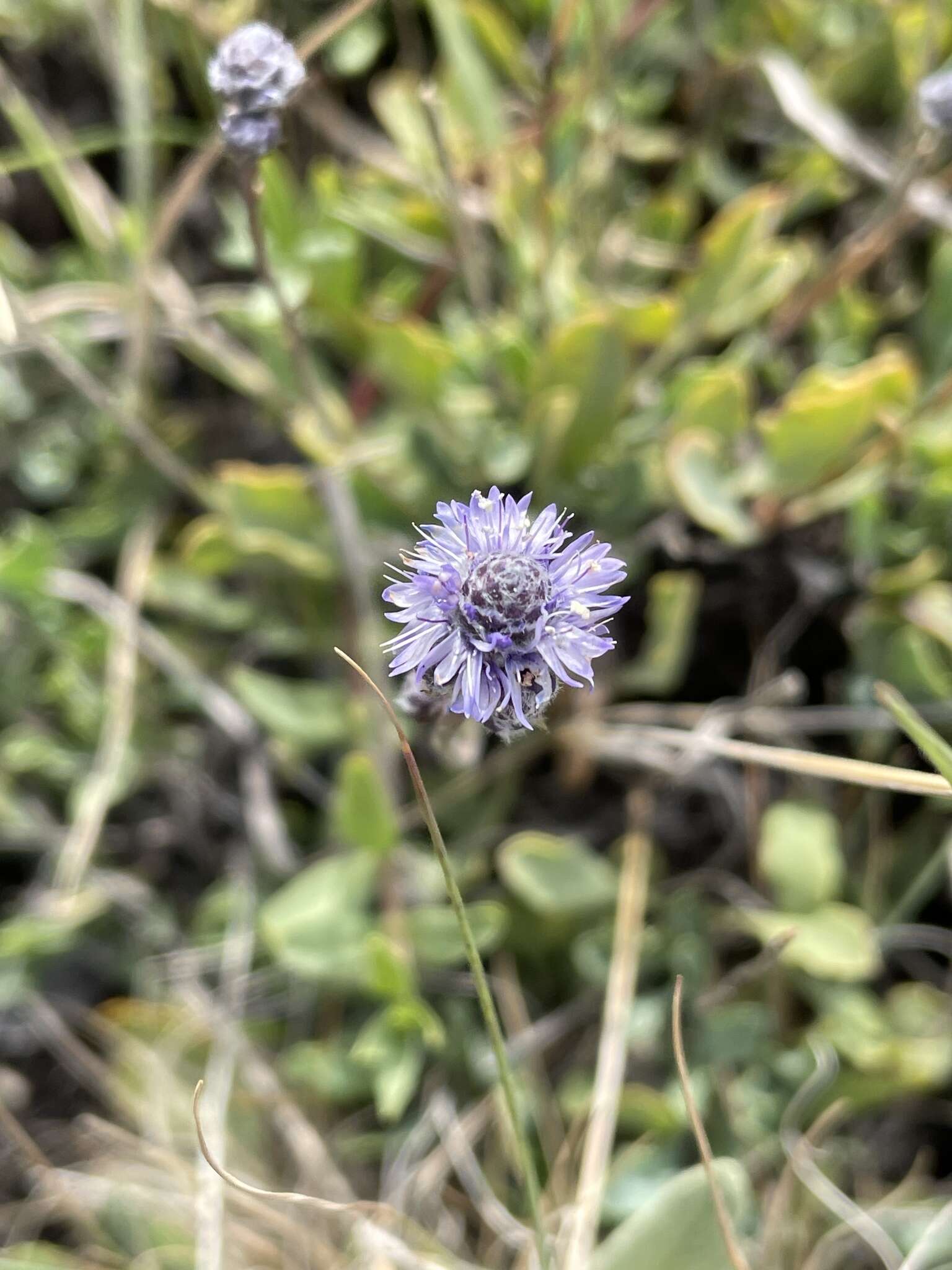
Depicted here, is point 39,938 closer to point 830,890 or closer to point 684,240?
point 830,890

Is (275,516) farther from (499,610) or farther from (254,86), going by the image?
(499,610)

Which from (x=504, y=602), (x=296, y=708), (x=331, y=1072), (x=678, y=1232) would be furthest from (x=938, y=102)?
(x=331, y=1072)

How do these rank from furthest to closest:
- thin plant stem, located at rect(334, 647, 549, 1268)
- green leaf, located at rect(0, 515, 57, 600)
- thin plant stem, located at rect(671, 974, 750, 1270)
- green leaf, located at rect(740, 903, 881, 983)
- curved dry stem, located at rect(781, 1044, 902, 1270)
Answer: green leaf, located at rect(0, 515, 57, 600)
green leaf, located at rect(740, 903, 881, 983)
curved dry stem, located at rect(781, 1044, 902, 1270)
thin plant stem, located at rect(671, 974, 750, 1270)
thin plant stem, located at rect(334, 647, 549, 1268)

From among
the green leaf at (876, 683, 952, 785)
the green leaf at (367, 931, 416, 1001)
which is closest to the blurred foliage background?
the green leaf at (367, 931, 416, 1001)

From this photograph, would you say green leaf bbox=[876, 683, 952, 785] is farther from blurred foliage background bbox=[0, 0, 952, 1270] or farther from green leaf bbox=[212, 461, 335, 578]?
green leaf bbox=[212, 461, 335, 578]

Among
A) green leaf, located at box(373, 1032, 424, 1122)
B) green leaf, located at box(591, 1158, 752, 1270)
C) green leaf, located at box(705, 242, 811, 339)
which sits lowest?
green leaf, located at box(591, 1158, 752, 1270)

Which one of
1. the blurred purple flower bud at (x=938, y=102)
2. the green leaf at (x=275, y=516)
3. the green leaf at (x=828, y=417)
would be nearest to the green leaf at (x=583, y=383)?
the green leaf at (x=828, y=417)
